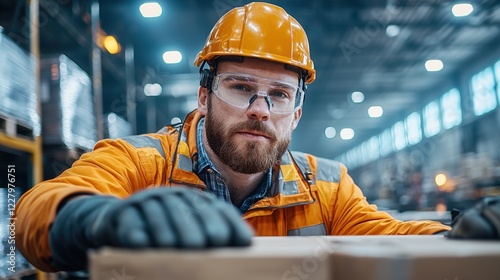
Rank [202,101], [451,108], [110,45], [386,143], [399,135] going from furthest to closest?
[386,143]
[399,135]
[451,108]
[110,45]
[202,101]

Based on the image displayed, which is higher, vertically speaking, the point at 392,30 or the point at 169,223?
the point at 392,30

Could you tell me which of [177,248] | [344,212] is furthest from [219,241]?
[344,212]

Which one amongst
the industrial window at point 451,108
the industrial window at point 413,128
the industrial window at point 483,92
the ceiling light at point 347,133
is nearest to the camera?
the industrial window at point 483,92

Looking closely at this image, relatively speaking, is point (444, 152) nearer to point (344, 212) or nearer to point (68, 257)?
point (344, 212)

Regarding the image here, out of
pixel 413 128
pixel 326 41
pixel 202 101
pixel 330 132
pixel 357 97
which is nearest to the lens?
pixel 202 101

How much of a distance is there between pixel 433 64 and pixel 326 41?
540 centimetres

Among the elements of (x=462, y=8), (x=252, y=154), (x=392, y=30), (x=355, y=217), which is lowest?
(x=355, y=217)

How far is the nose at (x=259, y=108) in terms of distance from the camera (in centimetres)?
229

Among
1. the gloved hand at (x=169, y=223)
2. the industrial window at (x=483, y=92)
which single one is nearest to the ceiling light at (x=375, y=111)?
the industrial window at (x=483, y=92)

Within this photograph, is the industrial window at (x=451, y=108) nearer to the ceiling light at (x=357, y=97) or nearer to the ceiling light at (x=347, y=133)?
the ceiling light at (x=357, y=97)

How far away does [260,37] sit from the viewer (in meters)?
2.41

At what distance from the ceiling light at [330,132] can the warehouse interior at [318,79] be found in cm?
290

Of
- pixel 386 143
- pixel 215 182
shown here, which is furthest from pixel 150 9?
pixel 386 143

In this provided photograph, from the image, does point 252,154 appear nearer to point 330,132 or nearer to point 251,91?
point 251,91
